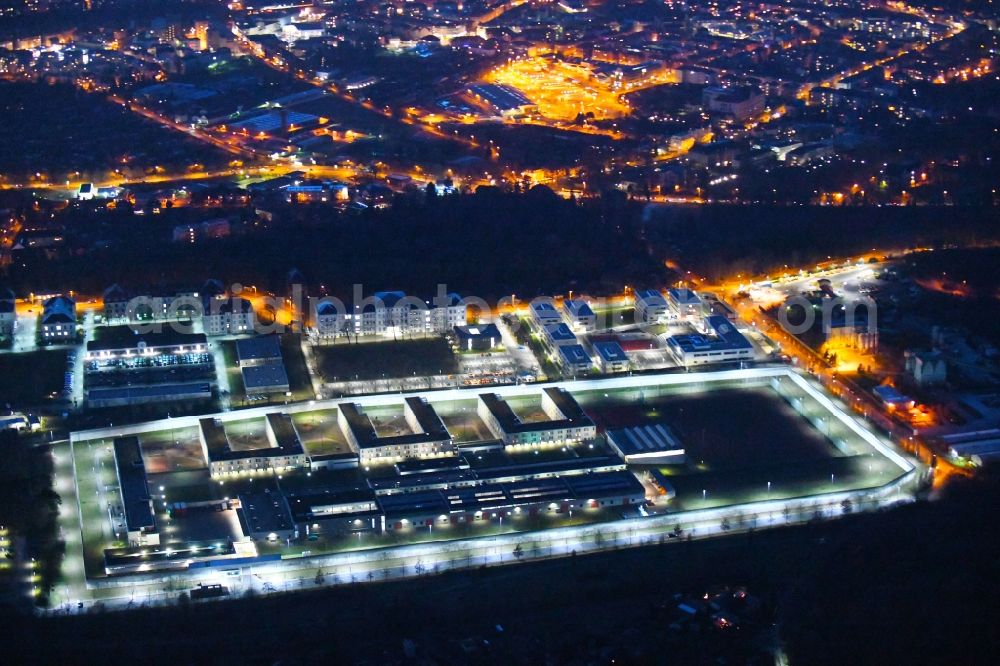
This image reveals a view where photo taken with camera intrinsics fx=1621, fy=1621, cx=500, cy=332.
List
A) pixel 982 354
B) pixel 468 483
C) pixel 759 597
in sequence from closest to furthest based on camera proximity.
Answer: pixel 759 597 → pixel 468 483 → pixel 982 354

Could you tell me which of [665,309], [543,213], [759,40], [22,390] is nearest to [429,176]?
[543,213]

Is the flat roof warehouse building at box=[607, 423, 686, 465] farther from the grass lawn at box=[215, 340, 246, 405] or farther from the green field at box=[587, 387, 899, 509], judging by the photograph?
the grass lawn at box=[215, 340, 246, 405]

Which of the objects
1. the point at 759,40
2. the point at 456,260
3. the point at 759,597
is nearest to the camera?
the point at 759,597

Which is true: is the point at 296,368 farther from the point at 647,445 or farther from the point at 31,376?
the point at 647,445

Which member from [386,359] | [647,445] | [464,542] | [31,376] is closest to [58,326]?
[31,376]

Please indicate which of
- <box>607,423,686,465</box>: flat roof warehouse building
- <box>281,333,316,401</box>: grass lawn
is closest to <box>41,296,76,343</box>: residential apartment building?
<box>281,333,316,401</box>: grass lawn

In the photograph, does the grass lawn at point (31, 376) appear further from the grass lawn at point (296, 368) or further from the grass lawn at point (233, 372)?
the grass lawn at point (296, 368)

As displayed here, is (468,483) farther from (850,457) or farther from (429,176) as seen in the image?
(429,176)
